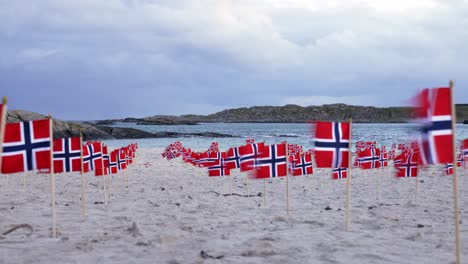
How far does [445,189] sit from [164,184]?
971 cm

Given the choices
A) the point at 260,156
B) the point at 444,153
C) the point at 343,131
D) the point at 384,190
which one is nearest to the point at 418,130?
the point at 444,153

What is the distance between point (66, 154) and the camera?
966cm

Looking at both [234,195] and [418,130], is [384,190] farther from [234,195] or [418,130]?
[418,130]

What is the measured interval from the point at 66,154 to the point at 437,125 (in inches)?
288

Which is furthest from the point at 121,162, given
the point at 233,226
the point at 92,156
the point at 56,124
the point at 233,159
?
the point at 56,124

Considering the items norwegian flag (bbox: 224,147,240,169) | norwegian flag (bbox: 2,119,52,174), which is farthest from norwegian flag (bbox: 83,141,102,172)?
norwegian flag (bbox: 2,119,52,174)

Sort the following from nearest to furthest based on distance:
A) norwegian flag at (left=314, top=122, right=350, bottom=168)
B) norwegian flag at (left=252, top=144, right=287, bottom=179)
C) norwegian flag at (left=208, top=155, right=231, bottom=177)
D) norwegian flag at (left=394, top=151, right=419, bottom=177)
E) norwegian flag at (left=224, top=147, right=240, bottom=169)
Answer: norwegian flag at (left=314, top=122, right=350, bottom=168) → norwegian flag at (left=252, top=144, right=287, bottom=179) → norwegian flag at (left=394, top=151, right=419, bottom=177) → norwegian flag at (left=224, top=147, right=240, bottom=169) → norwegian flag at (left=208, top=155, right=231, bottom=177)

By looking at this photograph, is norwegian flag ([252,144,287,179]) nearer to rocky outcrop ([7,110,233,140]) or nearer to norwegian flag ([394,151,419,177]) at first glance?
norwegian flag ([394,151,419,177])

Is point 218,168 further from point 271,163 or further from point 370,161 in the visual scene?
→ point 370,161

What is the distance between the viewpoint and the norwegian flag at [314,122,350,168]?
802 cm

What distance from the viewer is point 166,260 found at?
5957 millimetres

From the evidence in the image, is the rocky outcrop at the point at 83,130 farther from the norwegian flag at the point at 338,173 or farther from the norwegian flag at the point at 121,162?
the norwegian flag at the point at 338,173

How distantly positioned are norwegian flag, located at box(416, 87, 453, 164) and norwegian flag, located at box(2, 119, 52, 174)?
17.9ft

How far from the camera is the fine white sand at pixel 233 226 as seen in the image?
20.4 feet
